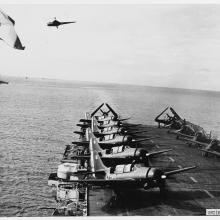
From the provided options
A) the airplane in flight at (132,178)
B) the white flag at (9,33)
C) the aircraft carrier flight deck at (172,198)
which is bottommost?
the aircraft carrier flight deck at (172,198)

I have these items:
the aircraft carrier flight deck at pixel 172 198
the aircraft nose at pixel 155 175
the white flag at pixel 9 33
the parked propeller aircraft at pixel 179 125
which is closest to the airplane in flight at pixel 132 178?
the aircraft nose at pixel 155 175

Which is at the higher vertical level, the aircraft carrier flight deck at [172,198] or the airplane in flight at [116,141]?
the airplane in flight at [116,141]

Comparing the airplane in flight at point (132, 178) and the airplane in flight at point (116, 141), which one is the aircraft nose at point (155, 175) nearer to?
the airplane in flight at point (132, 178)

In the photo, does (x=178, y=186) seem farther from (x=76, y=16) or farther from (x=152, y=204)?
(x=76, y=16)

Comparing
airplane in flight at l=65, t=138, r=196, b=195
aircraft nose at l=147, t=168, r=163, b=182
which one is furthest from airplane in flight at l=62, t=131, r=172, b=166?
aircraft nose at l=147, t=168, r=163, b=182

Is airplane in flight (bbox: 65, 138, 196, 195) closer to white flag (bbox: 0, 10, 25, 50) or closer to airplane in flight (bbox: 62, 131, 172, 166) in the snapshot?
airplane in flight (bbox: 62, 131, 172, 166)

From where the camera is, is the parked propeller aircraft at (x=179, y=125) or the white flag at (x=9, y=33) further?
the parked propeller aircraft at (x=179, y=125)

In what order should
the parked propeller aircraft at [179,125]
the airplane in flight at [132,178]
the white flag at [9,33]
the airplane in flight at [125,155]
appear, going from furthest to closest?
the parked propeller aircraft at [179,125] < the airplane in flight at [125,155] < the airplane in flight at [132,178] < the white flag at [9,33]

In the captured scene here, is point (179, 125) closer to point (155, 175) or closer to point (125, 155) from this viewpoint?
point (125, 155)

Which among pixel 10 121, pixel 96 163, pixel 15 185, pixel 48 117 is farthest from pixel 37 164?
pixel 48 117

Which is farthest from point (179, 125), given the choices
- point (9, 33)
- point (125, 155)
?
point (9, 33)

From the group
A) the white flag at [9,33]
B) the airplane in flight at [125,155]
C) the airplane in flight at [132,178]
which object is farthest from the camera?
the airplane in flight at [125,155]
